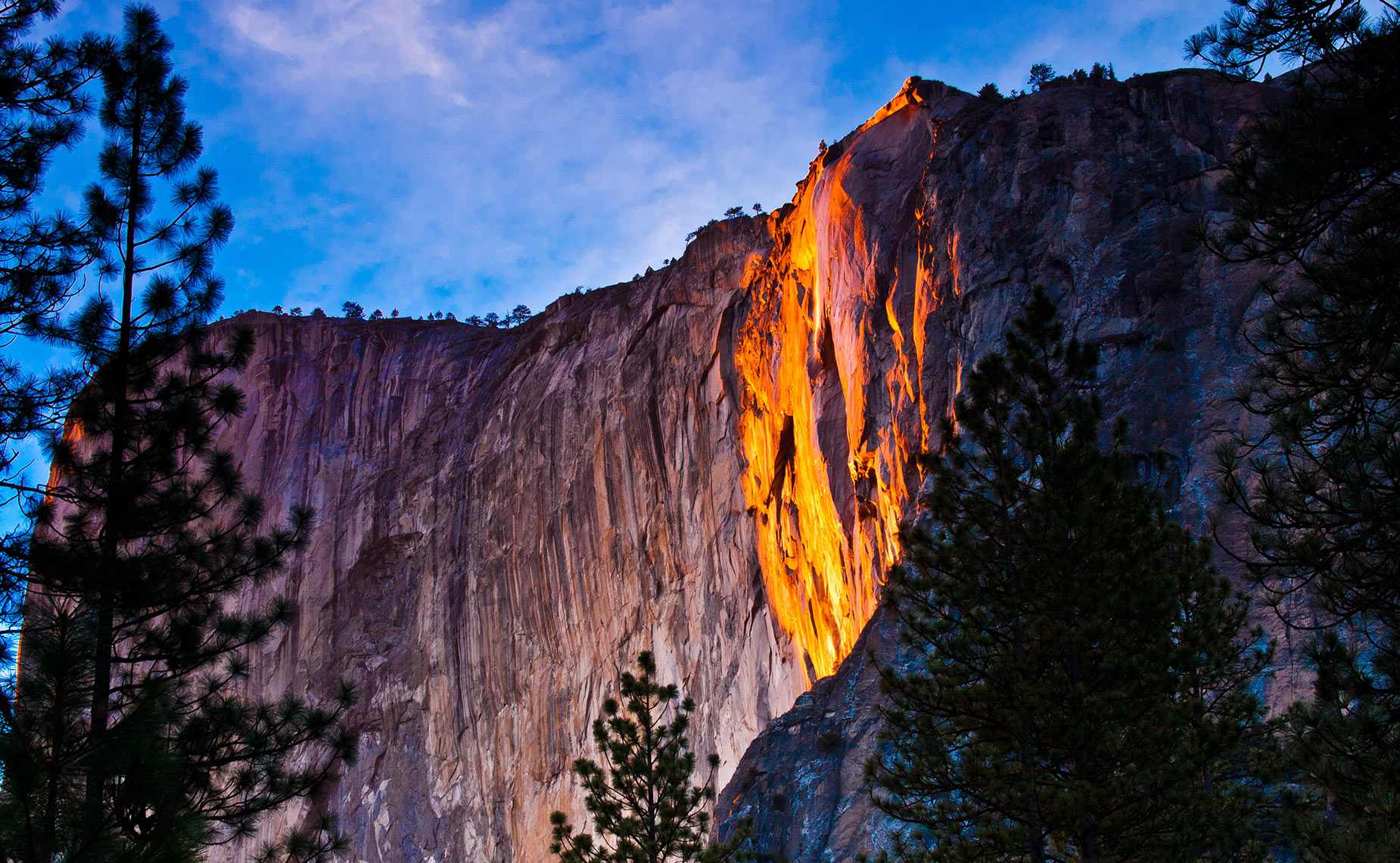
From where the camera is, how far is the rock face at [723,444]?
20703 millimetres

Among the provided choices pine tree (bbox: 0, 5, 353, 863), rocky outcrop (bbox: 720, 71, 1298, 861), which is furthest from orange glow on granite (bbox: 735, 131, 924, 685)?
pine tree (bbox: 0, 5, 353, 863)

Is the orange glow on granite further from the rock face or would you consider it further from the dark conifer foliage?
the dark conifer foliage

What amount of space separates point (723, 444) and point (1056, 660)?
2282 cm

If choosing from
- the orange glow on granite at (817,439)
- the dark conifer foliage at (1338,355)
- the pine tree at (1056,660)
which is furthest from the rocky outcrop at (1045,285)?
the dark conifer foliage at (1338,355)

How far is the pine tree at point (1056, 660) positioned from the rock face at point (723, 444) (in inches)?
259

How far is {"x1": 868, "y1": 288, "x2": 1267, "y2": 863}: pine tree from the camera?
1006 cm

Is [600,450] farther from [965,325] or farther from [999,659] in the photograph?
[999,659]

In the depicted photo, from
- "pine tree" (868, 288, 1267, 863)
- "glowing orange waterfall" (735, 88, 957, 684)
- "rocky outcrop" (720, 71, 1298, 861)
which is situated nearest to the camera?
"pine tree" (868, 288, 1267, 863)

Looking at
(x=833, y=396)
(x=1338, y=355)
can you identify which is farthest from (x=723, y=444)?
(x=1338, y=355)

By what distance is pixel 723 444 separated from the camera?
33.3 m

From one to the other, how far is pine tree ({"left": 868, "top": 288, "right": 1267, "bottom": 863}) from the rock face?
6.58m

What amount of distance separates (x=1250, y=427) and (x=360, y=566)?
1374 inches

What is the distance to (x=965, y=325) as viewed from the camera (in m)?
22.2

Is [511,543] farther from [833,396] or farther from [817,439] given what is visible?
[833,396]
